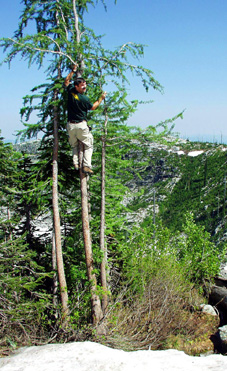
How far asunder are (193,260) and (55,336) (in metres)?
8.38

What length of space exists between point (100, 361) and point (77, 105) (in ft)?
21.3

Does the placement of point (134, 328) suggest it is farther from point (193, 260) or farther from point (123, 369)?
point (193, 260)

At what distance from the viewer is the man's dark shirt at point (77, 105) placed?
839 cm

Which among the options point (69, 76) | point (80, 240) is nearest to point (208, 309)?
point (80, 240)

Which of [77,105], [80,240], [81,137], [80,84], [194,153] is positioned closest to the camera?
[80,84]

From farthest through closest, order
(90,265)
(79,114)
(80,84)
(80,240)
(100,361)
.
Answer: (80,240) < (90,265) < (79,114) < (80,84) < (100,361)

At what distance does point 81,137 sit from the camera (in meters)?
8.98

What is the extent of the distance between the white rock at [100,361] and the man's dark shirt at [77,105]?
20.2 ft

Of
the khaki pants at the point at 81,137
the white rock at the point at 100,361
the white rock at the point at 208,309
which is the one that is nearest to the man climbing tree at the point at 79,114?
the khaki pants at the point at 81,137

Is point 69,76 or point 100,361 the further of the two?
point 69,76

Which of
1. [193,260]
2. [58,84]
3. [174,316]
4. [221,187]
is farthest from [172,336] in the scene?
[221,187]

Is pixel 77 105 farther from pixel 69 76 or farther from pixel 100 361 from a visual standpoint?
pixel 100 361

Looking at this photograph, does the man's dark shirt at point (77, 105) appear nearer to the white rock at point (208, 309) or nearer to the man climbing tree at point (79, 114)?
the man climbing tree at point (79, 114)

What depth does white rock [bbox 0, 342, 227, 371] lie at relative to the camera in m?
6.60
